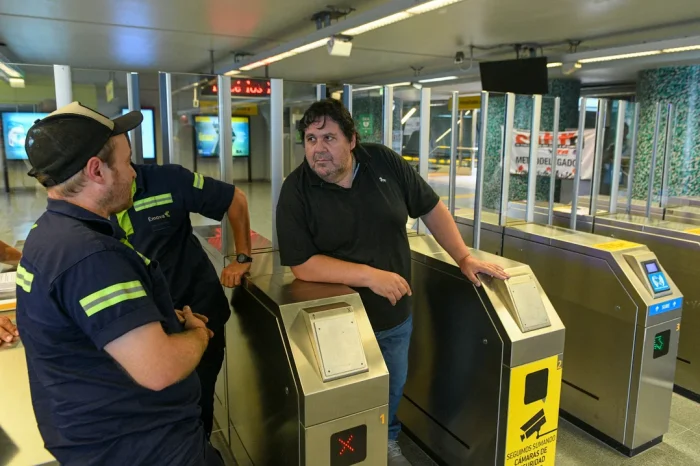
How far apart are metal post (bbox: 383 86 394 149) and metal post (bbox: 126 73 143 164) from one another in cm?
112

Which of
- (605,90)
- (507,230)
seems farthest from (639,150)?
(507,230)

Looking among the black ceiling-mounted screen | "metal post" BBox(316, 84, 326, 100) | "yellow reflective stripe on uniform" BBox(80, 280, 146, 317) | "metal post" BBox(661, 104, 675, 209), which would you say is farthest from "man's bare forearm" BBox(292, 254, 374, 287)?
the black ceiling-mounted screen

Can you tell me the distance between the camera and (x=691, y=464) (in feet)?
7.68

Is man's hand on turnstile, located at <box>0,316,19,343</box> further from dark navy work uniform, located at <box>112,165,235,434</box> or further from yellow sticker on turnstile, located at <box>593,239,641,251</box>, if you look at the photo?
yellow sticker on turnstile, located at <box>593,239,641,251</box>

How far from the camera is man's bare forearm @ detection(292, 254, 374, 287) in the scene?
1741 millimetres

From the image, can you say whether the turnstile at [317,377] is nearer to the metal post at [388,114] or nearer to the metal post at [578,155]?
the metal post at [388,114]

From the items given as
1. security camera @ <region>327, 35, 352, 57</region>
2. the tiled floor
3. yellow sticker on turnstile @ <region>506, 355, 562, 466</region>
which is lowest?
the tiled floor

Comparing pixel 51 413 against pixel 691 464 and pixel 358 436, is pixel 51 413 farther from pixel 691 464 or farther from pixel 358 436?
pixel 691 464

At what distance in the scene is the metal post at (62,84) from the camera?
1.88 metres

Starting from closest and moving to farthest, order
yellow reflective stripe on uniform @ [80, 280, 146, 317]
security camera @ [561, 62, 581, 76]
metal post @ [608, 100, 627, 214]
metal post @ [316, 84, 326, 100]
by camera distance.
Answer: yellow reflective stripe on uniform @ [80, 280, 146, 317]
metal post @ [316, 84, 326, 100]
metal post @ [608, 100, 627, 214]
security camera @ [561, 62, 581, 76]

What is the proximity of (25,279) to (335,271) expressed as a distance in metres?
0.92

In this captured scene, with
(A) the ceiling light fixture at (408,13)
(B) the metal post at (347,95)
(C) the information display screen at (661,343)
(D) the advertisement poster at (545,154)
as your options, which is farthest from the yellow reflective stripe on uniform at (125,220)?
(D) the advertisement poster at (545,154)

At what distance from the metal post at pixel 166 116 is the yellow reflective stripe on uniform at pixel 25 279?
1083 millimetres

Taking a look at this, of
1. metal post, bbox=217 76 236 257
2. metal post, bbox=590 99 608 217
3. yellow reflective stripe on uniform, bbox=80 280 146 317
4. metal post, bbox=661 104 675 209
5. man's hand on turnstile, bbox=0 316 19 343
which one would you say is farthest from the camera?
metal post, bbox=661 104 675 209
